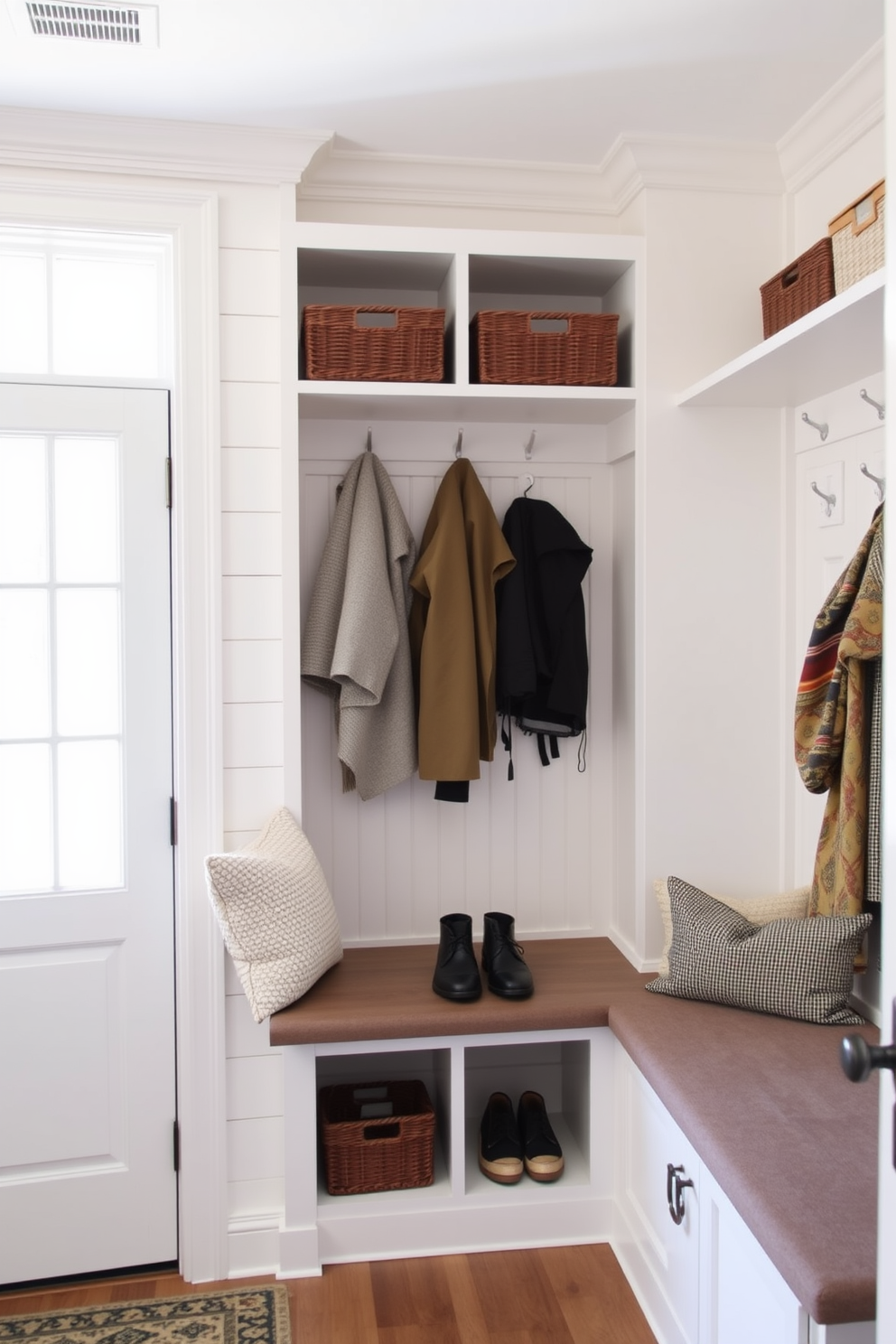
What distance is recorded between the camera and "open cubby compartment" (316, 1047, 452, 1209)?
2.49 m

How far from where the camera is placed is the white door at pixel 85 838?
2.35 m

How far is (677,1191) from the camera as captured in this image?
1.94 metres

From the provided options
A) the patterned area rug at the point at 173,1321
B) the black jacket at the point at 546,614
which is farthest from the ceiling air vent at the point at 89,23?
the patterned area rug at the point at 173,1321

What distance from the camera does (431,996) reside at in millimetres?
2377

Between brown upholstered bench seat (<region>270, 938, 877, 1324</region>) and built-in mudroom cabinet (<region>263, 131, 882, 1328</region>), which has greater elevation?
built-in mudroom cabinet (<region>263, 131, 882, 1328</region>)

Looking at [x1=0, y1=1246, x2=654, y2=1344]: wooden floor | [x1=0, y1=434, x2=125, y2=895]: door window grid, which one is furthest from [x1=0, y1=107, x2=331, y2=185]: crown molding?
[x1=0, y1=1246, x2=654, y2=1344]: wooden floor

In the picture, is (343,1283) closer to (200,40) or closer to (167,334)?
(167,334)

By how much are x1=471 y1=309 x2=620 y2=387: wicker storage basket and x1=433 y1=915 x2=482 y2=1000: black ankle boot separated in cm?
129

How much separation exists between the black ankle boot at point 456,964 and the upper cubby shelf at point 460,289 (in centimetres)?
124

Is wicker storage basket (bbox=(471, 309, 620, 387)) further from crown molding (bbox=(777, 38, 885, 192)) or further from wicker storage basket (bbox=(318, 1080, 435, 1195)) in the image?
wicker storage basket (bbox=(318, 1080, 435, 1195))

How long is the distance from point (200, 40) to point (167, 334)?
64 cm

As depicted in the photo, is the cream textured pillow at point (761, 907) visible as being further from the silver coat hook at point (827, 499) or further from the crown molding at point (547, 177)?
the crown molding at point (547, 177)

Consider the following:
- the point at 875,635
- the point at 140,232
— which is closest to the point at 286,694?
the point at 140,232

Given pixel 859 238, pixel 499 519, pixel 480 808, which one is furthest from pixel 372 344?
pixel 480 808
